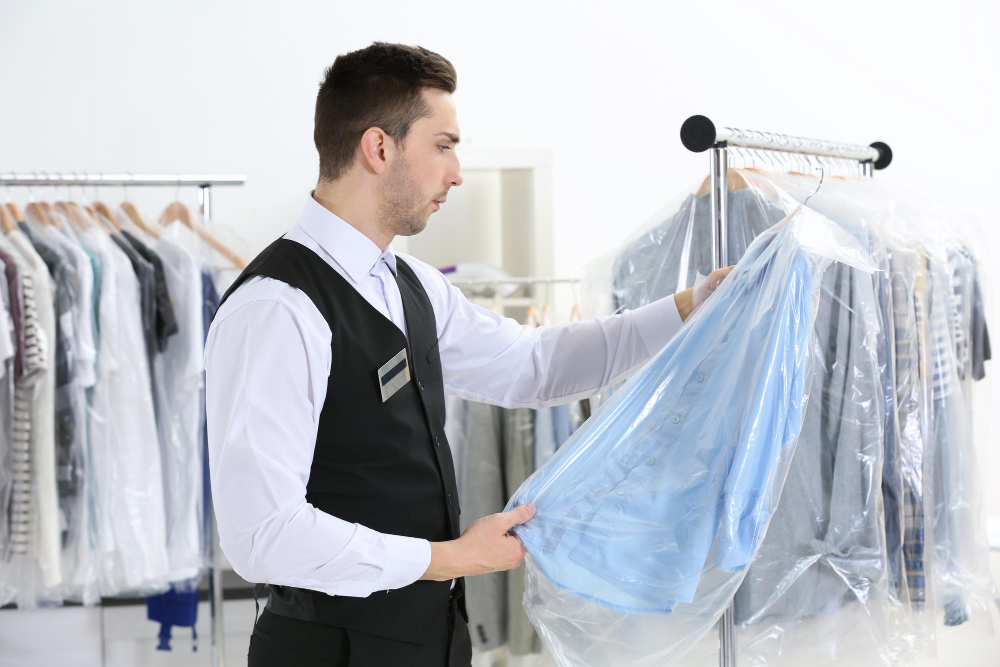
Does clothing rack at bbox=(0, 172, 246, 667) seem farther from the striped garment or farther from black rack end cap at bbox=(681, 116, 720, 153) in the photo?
black rack end cap at bbox=(681, 116, 720, 153)

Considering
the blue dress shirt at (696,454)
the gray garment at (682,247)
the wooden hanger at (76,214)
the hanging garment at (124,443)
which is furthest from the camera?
the wooden hanger at (76,214)

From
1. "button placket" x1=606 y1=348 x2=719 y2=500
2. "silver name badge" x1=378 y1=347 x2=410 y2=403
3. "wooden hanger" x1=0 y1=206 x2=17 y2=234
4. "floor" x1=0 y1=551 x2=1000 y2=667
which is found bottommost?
"floor" x1=0 y1=551 x2=1000 y2=667

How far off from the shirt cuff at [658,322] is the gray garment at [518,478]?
31.0 inches

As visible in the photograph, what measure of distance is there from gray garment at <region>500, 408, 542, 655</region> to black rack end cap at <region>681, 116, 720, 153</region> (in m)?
0.96

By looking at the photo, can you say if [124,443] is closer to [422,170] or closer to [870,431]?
[422,170]

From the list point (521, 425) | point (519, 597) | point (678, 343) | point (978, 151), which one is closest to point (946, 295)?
point (678, 343)

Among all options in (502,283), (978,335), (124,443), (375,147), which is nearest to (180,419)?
(124,443)

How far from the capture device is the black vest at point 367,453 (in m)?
1.17

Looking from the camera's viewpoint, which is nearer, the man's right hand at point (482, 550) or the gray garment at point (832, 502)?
the man's right hand at point (482, 550)

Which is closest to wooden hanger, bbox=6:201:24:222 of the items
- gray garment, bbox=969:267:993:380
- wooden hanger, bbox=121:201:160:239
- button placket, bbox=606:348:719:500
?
wooden hanger, bbox=121:201:160:239

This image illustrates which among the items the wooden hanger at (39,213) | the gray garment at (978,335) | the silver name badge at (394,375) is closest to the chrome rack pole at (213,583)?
the wooden hanger at (39,213)

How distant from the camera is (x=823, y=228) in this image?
125 cm

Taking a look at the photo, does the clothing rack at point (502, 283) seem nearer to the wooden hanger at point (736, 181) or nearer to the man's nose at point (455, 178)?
the wooden hanger at point (736, 181)

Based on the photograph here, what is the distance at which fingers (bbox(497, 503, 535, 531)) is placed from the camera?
1.17 metres
